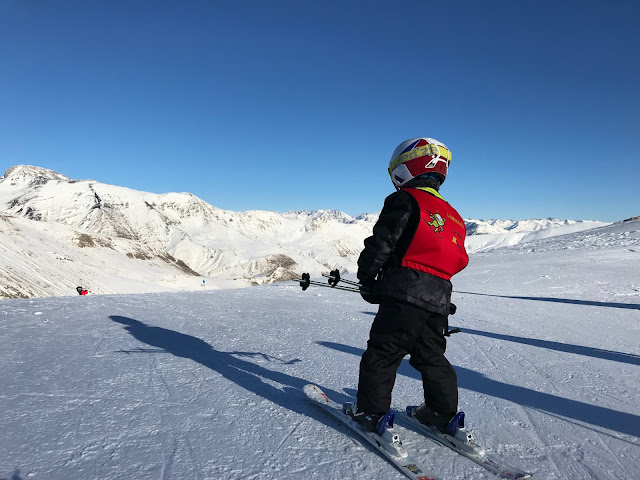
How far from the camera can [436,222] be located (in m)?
2.80

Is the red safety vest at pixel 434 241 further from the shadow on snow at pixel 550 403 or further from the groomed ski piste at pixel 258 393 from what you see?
the shadow on snow at pixel 550 403

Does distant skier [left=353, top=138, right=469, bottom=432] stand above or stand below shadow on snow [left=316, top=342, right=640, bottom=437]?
above

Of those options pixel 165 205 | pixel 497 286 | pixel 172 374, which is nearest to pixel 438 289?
pixel 172 374

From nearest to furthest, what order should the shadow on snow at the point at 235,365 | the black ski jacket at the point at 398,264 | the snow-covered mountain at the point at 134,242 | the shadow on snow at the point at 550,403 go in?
the black ski jacket at the point at 398,264
the shadow on snow at the point at 550,403
the shadow on snow at the point at 235,365
the snow-covered mountain at the point at 134,242

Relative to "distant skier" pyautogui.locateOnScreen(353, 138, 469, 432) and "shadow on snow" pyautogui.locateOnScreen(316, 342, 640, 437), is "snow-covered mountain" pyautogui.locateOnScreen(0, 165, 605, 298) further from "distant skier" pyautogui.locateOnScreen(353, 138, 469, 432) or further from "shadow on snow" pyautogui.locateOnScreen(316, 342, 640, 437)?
"distant skier" pyautogui.locateOnScreen(353, 138, 469, 432)

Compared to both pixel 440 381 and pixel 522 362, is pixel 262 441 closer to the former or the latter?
pixel 440 381

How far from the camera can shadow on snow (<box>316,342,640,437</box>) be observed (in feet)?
10.7

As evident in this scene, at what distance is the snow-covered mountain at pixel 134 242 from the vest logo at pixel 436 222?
35.8 metres

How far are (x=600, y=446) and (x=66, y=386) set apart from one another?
462 centimetres

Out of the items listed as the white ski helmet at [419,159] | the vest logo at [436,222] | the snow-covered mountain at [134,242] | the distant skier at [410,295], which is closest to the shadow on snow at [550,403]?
the distant skier at [410,295]

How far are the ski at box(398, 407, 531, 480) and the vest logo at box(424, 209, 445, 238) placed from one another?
4.71ft

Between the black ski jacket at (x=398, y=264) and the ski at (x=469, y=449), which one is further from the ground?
the black ski jacket at (x=398, y=264)

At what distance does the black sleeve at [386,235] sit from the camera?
109 inches

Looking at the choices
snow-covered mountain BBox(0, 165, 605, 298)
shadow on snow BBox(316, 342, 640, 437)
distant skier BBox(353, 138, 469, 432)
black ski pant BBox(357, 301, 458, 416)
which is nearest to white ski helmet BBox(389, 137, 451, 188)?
distant skier BBox(353, 138, 469, 432)
